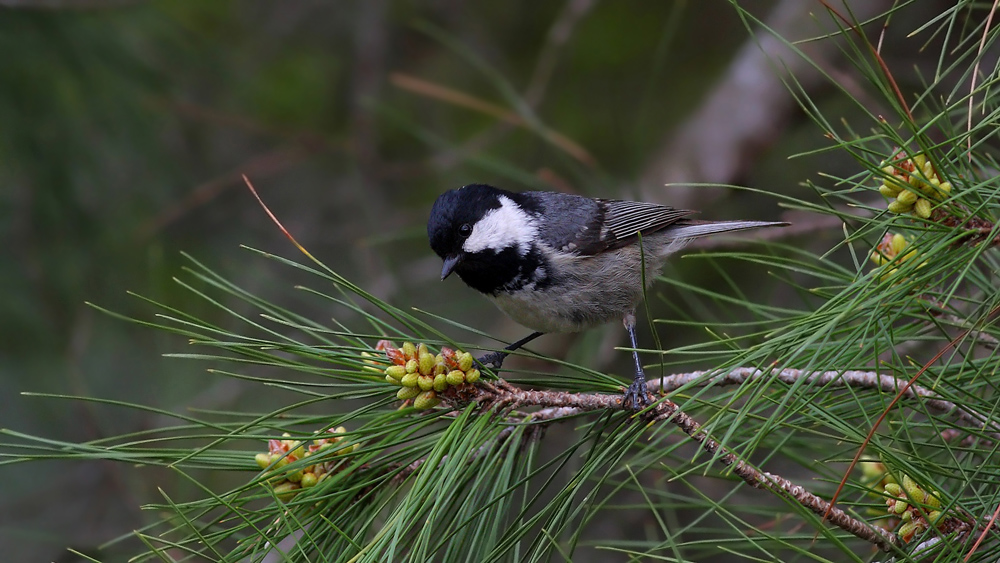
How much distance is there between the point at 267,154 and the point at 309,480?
2.79m

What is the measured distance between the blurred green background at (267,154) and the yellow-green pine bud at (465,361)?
105cm

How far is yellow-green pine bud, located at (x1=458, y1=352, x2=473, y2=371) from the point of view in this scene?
1335mm

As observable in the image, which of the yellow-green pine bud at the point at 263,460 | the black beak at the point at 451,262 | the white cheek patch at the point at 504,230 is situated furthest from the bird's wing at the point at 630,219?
the yellow-green pine bud at the point at 263,460

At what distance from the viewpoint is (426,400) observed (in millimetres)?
1339

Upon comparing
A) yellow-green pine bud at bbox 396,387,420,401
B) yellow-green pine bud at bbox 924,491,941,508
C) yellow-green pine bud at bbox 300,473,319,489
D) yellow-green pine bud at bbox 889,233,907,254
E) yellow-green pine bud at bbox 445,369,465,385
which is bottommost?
yellow-green pine bud at bbox 300,473,319,489

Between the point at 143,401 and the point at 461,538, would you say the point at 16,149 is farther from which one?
the point at 461,538

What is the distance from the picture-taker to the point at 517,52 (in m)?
4.64

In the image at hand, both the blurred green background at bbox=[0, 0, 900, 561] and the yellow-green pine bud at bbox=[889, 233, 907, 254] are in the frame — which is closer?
the yellow-green pine bud at bbox=[889, 233, 907, 254]

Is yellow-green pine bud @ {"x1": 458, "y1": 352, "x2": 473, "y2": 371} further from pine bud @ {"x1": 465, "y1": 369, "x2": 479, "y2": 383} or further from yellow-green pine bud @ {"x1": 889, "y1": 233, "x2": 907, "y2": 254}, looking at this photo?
yellow-green pine bud @ {"x1": 889, "y1": 233, "x2": 907, "y2": 254}

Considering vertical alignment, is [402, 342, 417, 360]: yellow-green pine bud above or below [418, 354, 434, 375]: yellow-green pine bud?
above

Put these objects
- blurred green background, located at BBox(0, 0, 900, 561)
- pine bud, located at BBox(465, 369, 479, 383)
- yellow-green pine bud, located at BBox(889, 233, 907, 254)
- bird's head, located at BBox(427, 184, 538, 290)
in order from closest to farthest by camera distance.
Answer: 1. pine bud, located at BBox(465, 369, 479, 383)
2. yellow-green pine bud, located at BBox(889, 233, 907, 254)
3. bird's head, located at BBox(427, 184, 538, 290)
4. blurred green background, located at BBox(0, 0, 900, 561)

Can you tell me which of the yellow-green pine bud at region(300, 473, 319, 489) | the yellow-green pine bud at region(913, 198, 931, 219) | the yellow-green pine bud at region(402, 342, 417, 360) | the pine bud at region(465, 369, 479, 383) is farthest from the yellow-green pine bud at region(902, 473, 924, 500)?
the yellow-green pine bud at region(300, 473, 319, 489)

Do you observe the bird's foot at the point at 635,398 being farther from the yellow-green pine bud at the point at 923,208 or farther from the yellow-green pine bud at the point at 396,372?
the yellow-green pine bud at the point at 923,208

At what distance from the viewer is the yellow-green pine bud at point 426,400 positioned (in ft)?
4.37
